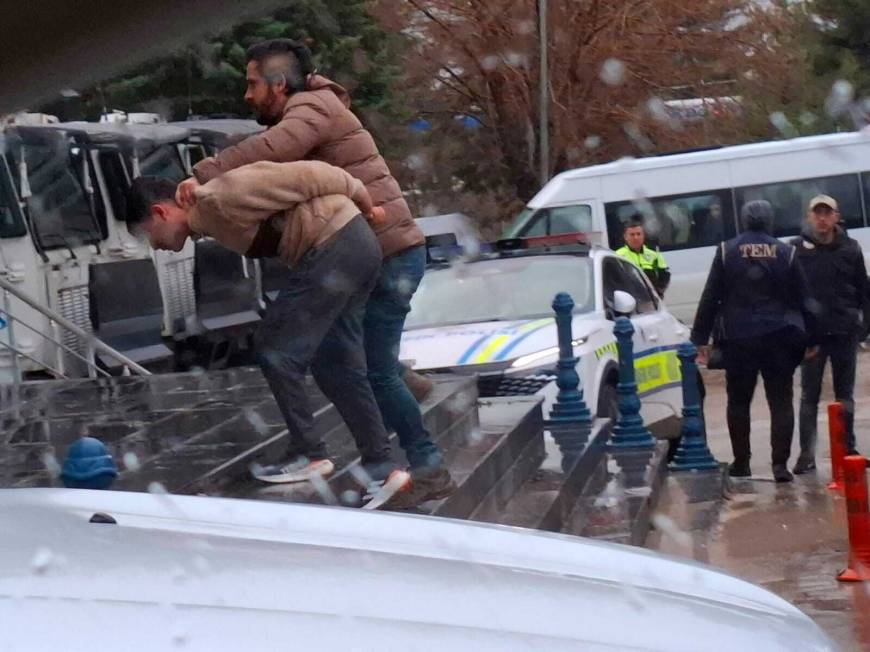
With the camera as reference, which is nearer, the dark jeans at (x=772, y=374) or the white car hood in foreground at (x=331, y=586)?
the white car hood in foreground at (x=331, y=586)

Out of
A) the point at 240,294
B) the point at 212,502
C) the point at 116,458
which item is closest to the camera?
the point at 212,502

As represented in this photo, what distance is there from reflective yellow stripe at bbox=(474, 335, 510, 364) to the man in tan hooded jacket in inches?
155

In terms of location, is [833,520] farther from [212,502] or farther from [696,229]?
[696,229]

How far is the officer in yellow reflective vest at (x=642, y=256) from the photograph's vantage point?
523 inches

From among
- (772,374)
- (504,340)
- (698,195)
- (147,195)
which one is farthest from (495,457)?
(698,195)

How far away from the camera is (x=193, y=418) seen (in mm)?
7215

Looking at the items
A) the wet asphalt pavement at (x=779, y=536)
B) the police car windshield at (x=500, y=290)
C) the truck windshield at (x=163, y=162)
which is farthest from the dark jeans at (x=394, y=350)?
the truck windshield at (x=163, y=162)

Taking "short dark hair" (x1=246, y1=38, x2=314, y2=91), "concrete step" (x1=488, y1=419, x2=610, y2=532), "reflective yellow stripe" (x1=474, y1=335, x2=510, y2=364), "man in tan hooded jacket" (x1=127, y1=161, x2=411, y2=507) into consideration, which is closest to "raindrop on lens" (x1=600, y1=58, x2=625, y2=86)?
"reflective yellow stripe" (x1=474, y1=335, x2=510, y2=364)

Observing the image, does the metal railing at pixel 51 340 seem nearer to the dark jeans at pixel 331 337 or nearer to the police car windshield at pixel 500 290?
the police car windshield at pixel 500 290

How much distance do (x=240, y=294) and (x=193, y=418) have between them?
739 centimetres

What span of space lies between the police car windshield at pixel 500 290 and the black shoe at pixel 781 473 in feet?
5.64

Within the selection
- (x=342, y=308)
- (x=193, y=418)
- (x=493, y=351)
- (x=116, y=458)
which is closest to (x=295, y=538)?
(x=342, y=308)

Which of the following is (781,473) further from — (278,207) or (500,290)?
(278,207)

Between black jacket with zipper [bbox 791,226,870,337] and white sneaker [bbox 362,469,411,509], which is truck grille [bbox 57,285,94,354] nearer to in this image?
black jacket with zipper [bbox 791,226,870,337]
